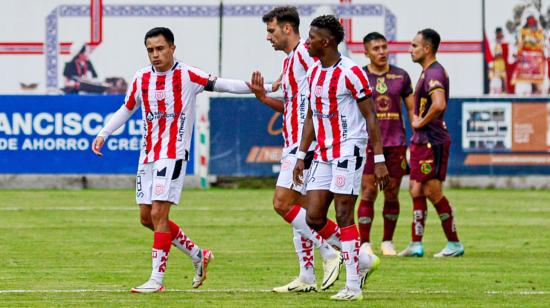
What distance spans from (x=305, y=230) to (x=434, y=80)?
4.06 metres

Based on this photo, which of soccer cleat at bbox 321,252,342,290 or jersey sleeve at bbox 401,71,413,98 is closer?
soccer cleat at bbox 321,252,342,290

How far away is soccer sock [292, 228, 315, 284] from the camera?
12.4 meters

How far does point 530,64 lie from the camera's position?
33.9m

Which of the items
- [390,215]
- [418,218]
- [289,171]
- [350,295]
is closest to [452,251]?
[418,218]

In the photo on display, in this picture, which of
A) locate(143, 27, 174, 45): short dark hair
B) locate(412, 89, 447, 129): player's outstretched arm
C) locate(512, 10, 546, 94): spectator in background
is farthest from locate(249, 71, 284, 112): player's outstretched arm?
locate(512, 10, 546, 94): spectator in background

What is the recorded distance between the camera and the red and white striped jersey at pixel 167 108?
1235 cm

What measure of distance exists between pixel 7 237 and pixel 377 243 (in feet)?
14.6

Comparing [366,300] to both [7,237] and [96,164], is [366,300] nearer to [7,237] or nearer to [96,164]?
[7,237]

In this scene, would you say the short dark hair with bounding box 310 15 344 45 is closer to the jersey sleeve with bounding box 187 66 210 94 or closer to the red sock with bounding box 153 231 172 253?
the jersey sleeve with bounding box 187 66 210 94

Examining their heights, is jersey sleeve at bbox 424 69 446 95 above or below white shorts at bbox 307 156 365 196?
above

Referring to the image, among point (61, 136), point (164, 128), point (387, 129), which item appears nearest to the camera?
point (164, 128)

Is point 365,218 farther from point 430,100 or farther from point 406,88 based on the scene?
point 406,88

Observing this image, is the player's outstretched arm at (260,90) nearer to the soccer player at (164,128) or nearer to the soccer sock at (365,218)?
the soccer player at (164,128)

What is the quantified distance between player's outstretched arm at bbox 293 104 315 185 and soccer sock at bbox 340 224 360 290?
23.5 inches
